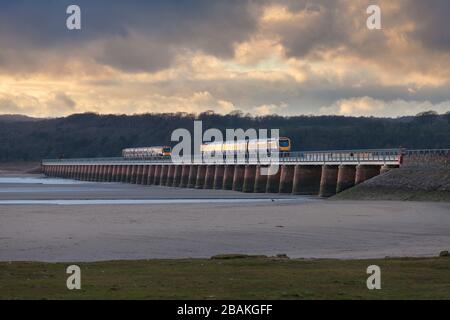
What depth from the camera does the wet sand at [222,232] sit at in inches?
1070

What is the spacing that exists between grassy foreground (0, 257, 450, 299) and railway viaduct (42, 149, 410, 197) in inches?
1644

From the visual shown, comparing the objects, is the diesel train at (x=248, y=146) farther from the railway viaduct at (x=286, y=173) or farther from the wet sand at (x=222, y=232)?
the wet sand at (x=222, y=232)

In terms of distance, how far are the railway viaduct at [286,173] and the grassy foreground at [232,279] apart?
1644 inches

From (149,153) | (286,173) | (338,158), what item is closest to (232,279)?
(338,158)

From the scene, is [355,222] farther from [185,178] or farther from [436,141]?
[436,141]

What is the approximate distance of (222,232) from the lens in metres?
34.3

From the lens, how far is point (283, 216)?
43.4 meters

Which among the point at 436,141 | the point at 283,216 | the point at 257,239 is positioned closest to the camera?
the point at 257,239

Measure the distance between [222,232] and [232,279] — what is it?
15.4 metres

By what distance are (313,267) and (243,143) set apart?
84.0 metres

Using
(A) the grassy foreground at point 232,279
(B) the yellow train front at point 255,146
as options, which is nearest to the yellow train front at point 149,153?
(B) the yellow train front at point 255,146
